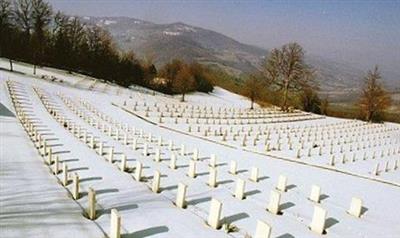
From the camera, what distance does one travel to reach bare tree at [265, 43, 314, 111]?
53.5 metres

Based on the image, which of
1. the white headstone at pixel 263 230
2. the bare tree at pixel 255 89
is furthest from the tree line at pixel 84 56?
the white headstone at pixel 263 230

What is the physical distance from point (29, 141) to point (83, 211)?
29.7 feet

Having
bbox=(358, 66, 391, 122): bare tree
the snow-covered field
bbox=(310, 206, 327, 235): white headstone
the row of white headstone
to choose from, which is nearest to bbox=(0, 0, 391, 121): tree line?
bbox=(358, 66, 391, 122): bare tree

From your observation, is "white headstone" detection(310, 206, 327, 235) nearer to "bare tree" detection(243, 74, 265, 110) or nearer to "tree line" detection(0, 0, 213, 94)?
"bare tree" detection(243, 74, 265, 110)

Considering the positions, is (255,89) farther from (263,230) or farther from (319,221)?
(263,230)

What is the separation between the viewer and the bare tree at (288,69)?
53.5 metres

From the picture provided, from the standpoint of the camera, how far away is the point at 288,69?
2130 inches

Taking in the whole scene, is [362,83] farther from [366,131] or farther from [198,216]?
[198,216]

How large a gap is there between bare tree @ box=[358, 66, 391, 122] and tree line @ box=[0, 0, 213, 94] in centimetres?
2822

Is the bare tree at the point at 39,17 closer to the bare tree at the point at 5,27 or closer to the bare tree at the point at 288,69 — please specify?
the bare tree at the point at 5,27

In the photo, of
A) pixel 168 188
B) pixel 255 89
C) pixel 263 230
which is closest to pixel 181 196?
pixel 168 188

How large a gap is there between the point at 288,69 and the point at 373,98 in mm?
12490

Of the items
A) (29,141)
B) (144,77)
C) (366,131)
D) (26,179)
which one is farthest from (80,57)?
(26,179)

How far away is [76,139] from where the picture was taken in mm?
16172
